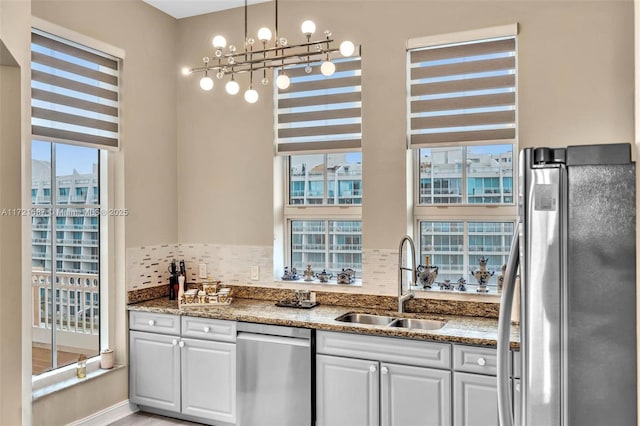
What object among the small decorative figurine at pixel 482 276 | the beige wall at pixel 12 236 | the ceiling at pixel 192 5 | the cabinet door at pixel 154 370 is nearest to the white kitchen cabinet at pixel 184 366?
the cabinet door at pixel 154 370

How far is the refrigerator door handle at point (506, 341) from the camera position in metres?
1.35

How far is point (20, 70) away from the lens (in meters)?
2.38

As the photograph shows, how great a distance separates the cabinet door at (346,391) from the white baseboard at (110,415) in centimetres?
158

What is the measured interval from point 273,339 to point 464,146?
183 centimetres

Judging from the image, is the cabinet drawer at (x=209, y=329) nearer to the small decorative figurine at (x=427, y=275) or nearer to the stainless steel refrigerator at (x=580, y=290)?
the small decorative figurine at (x=427, y=275)

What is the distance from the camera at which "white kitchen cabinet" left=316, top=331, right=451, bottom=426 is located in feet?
9.56

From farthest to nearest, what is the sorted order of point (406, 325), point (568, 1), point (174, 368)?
point (174, 368) → point (406, 325) → point (568, 1)

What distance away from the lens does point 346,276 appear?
3828mm

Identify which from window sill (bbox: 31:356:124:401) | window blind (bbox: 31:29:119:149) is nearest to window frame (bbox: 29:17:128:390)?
window sill (bbox: 31:356:124:401)

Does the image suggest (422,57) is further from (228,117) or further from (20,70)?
(20,70)

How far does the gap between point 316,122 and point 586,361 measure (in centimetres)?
298

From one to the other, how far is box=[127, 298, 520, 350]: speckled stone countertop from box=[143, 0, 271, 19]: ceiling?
235 centimetres

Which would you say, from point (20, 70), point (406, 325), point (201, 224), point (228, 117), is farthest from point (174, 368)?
point (20, 70)

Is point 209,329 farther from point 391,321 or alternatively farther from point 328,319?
point 391,321
